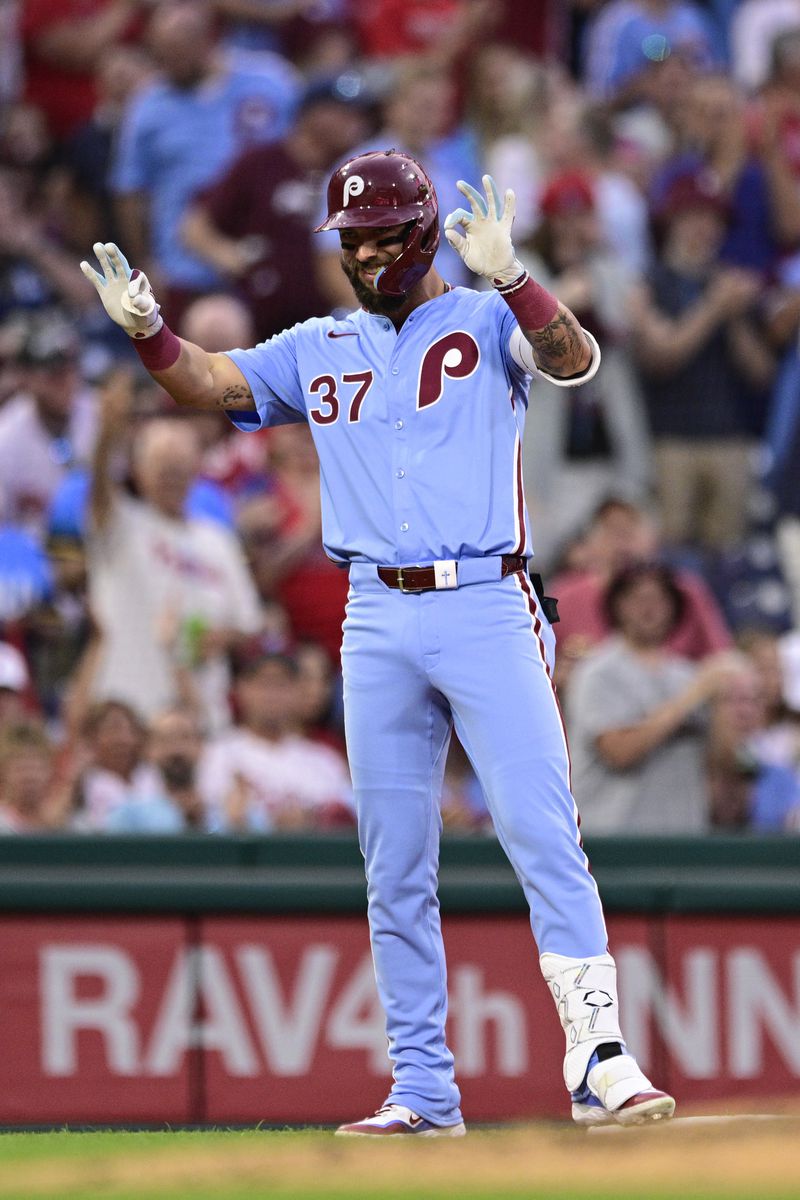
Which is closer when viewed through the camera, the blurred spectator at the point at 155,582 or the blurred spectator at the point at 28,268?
the blurred spectator at the point at 155,582

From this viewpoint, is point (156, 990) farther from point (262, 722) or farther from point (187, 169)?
point (187, 169)

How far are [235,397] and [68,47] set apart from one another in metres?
7.46

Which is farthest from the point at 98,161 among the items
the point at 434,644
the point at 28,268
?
the point at 434,644

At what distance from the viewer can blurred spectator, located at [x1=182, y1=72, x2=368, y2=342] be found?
10.9 m

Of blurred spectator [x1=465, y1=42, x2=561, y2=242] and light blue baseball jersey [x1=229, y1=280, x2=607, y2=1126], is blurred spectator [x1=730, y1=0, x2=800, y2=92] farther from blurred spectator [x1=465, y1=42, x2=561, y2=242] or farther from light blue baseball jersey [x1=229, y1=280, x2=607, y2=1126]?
light blue baseball jersey [x1=229, y1=280, x2=607, y2=1126]

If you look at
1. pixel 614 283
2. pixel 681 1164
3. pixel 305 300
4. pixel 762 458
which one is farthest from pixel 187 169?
pixel 681 1164

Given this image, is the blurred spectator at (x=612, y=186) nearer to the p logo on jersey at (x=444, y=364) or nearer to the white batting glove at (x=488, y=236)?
the p logo on jersey at (x=444, y=364)

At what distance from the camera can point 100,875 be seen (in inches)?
288

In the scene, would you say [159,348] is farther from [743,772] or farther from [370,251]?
[743,772]

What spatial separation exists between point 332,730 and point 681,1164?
4785 mm

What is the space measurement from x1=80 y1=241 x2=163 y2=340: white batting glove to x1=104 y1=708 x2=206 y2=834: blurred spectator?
3.18 metres

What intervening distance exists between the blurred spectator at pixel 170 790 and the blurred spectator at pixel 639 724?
1.42 metres

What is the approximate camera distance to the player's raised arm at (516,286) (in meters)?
4.97

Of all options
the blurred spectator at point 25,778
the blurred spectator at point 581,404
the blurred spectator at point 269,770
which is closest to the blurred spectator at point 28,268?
the blurred spectator at point 581,404
